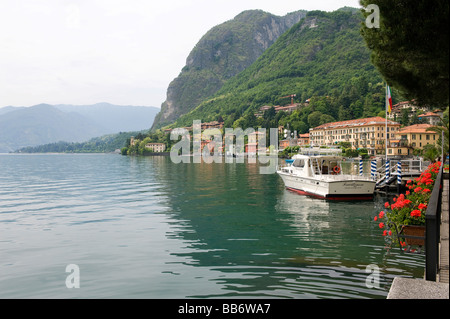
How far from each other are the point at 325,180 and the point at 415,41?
17.8 meters

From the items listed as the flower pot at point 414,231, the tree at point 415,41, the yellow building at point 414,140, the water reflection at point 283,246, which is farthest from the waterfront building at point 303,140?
the flower pot at point 414,231

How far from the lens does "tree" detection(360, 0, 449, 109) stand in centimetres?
941

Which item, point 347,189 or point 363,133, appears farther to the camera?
point 363,133

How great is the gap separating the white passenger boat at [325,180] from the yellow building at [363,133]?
236 ft

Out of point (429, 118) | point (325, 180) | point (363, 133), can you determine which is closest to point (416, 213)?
point (325, 180)

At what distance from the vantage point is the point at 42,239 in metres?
16.5

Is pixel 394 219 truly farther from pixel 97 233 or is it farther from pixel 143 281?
pixel 97 233

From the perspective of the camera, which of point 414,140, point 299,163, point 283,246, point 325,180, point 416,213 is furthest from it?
point 414,140

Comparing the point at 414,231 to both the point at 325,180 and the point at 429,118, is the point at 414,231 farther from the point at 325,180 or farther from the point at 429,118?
the point at 429,118

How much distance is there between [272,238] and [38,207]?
18003 millimetres

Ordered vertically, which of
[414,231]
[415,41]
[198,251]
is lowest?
[198,251]

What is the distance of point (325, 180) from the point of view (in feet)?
89.4
